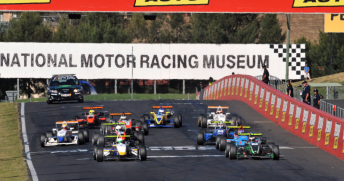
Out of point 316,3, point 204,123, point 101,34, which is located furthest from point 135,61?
point 316,3

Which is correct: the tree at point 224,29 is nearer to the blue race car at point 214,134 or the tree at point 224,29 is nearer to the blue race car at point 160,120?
the blue race car at point 160,120

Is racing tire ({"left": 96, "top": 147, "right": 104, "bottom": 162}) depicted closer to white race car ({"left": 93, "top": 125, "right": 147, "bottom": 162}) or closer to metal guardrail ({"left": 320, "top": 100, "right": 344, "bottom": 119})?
white race car ({"left": 93, "top": 125, "right": 147, "bottom": 162})

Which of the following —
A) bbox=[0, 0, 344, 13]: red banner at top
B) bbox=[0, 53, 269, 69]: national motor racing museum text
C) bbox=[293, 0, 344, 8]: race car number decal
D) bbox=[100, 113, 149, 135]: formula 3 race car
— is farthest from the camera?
bbox=[0, 53, 269, 69]: national motor racing museum text

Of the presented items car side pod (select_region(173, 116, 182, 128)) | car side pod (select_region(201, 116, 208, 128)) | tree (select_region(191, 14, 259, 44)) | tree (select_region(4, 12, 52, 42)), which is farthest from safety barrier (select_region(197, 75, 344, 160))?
tree (select_region(191, 14, 259, 44))

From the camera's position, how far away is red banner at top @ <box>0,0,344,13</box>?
61.8 ft

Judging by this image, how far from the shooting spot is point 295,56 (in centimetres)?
4822

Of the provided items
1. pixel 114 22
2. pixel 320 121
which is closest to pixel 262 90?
pixel 320 121

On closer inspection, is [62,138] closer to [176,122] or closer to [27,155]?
[27,155]

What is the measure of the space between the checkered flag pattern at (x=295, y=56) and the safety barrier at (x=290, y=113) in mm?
12072

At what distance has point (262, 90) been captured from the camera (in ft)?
92.5

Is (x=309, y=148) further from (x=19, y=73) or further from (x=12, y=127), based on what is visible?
(x=19, y=73)

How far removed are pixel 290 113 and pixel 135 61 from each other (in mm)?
25304

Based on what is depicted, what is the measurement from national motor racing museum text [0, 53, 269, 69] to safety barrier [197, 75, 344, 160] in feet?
34.5

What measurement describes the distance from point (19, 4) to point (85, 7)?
6.67ft
